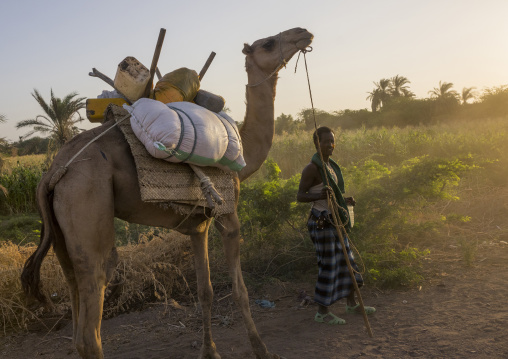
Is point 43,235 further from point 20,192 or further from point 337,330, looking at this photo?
point 20,192

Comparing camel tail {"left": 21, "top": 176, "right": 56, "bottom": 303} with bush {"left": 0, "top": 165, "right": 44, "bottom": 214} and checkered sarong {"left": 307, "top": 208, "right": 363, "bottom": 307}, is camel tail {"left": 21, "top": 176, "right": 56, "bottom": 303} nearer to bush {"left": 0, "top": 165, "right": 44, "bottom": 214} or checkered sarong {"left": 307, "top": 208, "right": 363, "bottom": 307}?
checkered sarong {"left": 307, "top": 208, "right": 363, "bottom": 307}

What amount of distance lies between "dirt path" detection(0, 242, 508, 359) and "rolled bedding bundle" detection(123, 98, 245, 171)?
6.95 ft

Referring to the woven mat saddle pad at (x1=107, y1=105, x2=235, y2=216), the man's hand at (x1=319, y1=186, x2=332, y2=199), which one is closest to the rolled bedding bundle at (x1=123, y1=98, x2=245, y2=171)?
the woven mat saddle pad at (x1=107, y1=105, x2=235, y2=216)

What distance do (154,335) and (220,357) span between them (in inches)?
44.9

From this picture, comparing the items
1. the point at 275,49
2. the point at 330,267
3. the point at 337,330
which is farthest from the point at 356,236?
the point at 275,49

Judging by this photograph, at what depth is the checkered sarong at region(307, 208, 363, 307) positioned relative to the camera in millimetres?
5234

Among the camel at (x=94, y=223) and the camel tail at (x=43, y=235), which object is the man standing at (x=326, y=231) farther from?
the camel tail at (x=43, y=235)

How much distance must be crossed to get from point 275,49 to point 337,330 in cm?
307

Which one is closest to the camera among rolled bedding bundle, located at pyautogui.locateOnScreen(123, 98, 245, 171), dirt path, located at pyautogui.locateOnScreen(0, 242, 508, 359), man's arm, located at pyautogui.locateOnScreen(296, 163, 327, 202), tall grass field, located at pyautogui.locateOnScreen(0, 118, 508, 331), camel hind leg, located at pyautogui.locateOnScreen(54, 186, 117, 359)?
camel hind leg, located at pyautogui.locateOnScreen(54, 186, 117, 359)

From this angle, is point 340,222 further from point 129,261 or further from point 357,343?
point 129,261

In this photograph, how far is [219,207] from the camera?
3.94 m

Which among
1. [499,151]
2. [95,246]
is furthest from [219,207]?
[499,151]

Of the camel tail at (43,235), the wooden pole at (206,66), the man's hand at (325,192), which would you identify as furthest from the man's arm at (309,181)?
the camel tail at (43,235)

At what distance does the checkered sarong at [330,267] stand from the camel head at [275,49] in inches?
70.3
